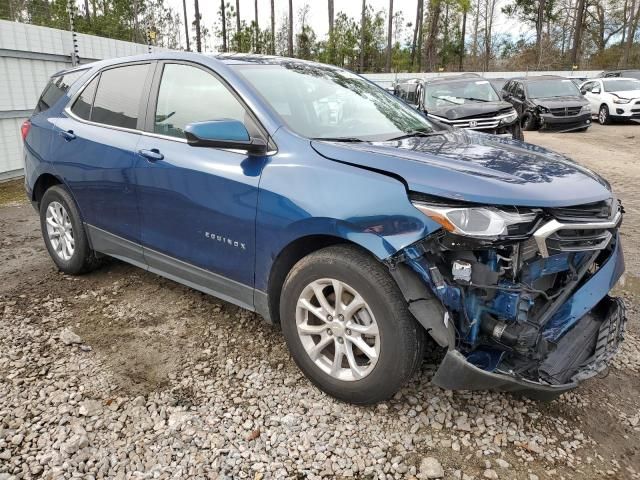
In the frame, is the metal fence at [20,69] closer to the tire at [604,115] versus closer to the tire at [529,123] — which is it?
the tire at [529,123]

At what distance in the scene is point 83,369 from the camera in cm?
293

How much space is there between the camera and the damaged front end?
7.02ft

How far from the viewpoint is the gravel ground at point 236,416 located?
221cm

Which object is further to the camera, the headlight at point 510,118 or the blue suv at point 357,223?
the headlight at point 510,118

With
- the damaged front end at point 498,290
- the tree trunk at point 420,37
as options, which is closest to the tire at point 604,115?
the damaged front end at point 498,290

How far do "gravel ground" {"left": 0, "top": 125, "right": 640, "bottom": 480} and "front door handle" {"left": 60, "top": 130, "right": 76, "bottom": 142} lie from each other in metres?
1.33

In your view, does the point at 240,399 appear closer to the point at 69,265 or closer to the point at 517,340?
the point at 517,340

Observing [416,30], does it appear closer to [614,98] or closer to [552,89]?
[614,98]

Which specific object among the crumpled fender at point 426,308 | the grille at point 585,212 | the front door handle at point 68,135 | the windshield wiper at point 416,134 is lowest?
the crumpled fender at point 426,308

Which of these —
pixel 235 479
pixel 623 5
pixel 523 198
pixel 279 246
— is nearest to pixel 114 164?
pixel 279 246

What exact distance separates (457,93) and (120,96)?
8.92m

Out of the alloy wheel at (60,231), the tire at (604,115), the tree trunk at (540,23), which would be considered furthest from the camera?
the tree trunk at (540,23)

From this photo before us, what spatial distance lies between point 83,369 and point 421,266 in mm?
2046

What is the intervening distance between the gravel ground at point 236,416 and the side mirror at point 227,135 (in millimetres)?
1249
